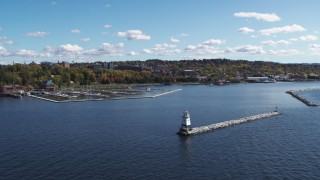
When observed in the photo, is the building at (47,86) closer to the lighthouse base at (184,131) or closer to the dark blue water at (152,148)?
the dark blue water at (152,148)

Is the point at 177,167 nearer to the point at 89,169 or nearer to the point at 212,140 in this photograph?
the point at 89,169

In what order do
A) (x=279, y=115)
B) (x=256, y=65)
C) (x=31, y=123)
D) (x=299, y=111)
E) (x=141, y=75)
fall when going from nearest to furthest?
1. (x=31, y=123)
2. (x=279, y=115)
3. (x=299, y=111)
4. (x=141, y=75)
5. (x=256, y=65)

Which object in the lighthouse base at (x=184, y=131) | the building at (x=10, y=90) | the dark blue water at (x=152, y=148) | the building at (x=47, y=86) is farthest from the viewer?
the building at (x=47, y=86)

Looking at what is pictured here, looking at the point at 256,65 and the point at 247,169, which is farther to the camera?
the point at 256,65

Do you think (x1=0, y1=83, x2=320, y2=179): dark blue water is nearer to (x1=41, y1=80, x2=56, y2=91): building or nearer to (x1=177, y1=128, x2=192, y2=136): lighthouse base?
(x1=177, y1=128, x2=192, y2=136): lighthouse base

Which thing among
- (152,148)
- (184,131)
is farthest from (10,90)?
(152,148)

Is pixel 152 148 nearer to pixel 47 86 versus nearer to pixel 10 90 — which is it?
pixel 10 90

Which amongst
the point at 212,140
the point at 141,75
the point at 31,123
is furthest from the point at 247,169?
the point at 141,75

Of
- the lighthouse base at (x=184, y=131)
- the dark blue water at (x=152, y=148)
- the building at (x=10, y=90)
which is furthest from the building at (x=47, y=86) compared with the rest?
the lighthouse base at (x=184, y=131)
